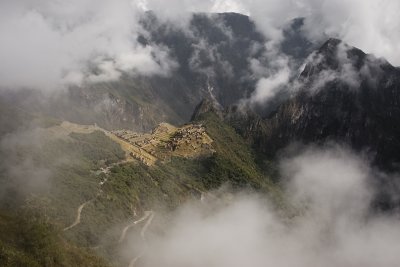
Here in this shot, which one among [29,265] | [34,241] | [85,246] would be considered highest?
[85,246]

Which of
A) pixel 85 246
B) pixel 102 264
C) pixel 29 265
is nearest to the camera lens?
pixel 29 265

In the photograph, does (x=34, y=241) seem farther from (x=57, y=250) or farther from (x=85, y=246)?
(x=85, y=246)

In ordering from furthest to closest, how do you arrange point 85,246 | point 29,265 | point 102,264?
point 85,246 → point 102,264 → point 29,265

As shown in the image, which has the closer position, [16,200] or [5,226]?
[5,226]

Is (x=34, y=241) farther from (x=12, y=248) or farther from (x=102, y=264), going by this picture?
(x=102, y=264)

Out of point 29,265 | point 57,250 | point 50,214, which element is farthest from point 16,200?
point 29,265

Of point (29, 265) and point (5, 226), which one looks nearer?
point (29, 265)

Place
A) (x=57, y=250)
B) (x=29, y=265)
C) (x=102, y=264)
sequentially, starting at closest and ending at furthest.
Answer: (x=29, y=265), (x=57, y=250), (x=102, y=264)

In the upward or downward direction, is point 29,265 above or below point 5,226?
below

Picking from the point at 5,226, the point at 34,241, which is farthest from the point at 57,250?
the point at 5,226
